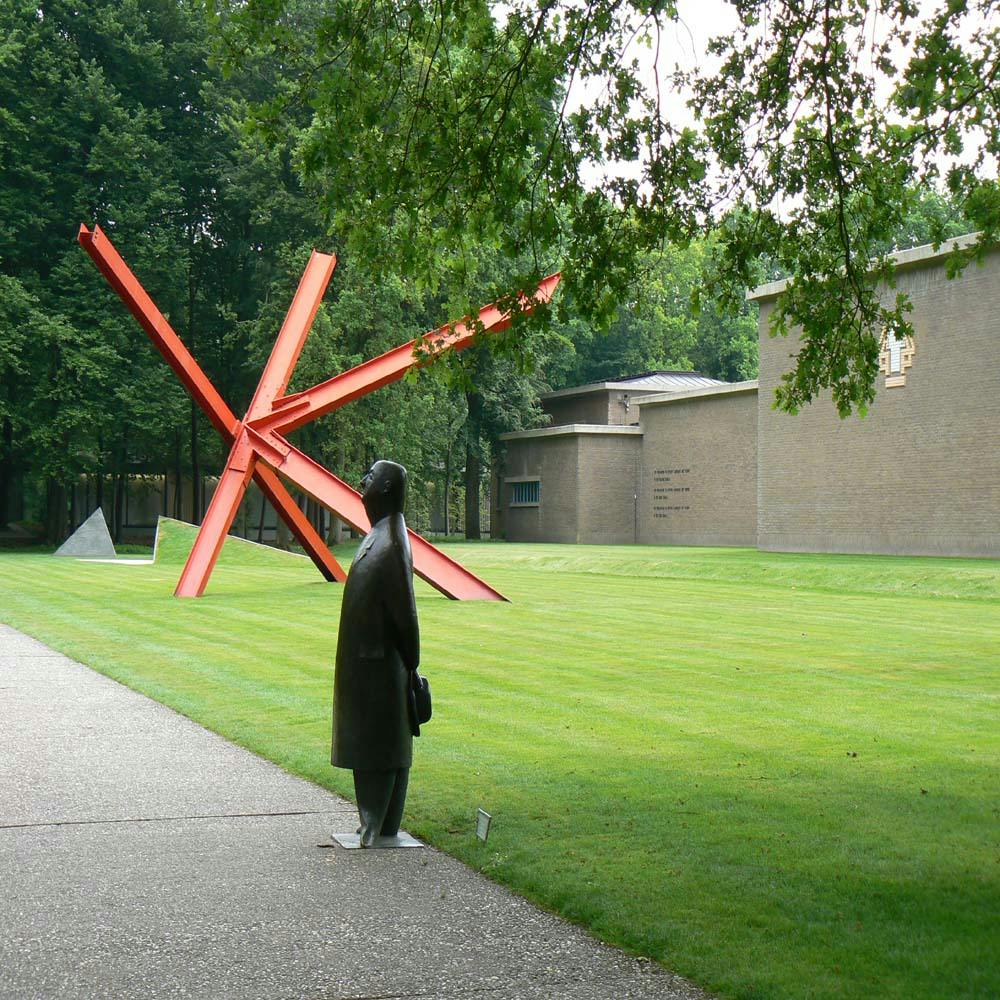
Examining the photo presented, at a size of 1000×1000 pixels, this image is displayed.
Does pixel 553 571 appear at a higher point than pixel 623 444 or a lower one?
lower

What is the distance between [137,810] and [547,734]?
3184 millimetres

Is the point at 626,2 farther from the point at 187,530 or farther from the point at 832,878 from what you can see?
the point at 187,530

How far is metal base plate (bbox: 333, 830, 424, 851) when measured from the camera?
19.2 feet

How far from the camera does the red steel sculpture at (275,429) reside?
67.6 ft

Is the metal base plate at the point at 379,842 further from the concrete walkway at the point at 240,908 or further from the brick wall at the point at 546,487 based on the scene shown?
the brick wall at the point at 546,487

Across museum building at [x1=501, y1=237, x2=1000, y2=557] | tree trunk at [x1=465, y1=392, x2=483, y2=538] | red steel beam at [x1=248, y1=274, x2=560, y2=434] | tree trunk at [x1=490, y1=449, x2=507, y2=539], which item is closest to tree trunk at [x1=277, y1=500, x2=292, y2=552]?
tree trunk at [x1=465, y1=392, x2=483, y2=538]

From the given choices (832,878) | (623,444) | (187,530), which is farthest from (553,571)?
(832,878)

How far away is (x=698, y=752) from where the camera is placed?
832 cm

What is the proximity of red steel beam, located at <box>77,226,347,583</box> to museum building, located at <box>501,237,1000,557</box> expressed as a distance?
9355 mm

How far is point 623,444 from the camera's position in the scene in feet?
166

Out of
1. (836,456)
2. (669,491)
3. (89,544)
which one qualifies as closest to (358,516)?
(836,456)

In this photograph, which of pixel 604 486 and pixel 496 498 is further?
pixel 496 498

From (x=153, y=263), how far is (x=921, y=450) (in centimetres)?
2855

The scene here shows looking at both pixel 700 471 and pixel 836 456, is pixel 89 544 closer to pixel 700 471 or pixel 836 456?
pixel 700 471
